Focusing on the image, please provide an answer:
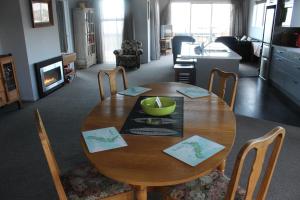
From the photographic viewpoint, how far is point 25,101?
4543 millimetres

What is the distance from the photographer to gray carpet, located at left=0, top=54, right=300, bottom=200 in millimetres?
2180

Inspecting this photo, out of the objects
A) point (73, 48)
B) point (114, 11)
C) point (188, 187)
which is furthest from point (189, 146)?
point (114, 11)

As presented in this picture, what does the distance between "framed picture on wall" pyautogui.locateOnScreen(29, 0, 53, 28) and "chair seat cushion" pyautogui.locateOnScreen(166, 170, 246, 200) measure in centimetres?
414

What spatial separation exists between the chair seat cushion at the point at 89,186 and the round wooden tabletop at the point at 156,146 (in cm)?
26

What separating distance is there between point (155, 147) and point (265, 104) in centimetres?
350

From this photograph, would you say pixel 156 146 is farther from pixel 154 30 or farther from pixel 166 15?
pixel 166 15

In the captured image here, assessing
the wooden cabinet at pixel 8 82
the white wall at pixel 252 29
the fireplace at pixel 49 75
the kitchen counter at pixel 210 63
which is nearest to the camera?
the kitchen counter at pixel 210 63

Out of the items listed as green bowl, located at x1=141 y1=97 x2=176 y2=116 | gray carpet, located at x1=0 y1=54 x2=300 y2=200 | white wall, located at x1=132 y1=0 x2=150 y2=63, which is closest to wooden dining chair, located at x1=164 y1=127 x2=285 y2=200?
green bowl, located at x1=141 y1=97 x2=176 y2=116

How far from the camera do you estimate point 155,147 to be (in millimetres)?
1320

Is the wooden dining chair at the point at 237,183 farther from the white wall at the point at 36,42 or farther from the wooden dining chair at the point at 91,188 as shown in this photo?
the white wall at the point at 36,42

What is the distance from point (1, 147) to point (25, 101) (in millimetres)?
1791

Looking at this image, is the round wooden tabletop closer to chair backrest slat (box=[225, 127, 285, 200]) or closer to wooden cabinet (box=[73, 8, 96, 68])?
chair backrest slat (box=[225, 127, 285, 200])

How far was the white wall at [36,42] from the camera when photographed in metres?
4.28

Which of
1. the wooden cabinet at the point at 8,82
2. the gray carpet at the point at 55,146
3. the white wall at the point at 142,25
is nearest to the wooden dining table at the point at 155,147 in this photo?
the gray carpet at the point at 55,146
